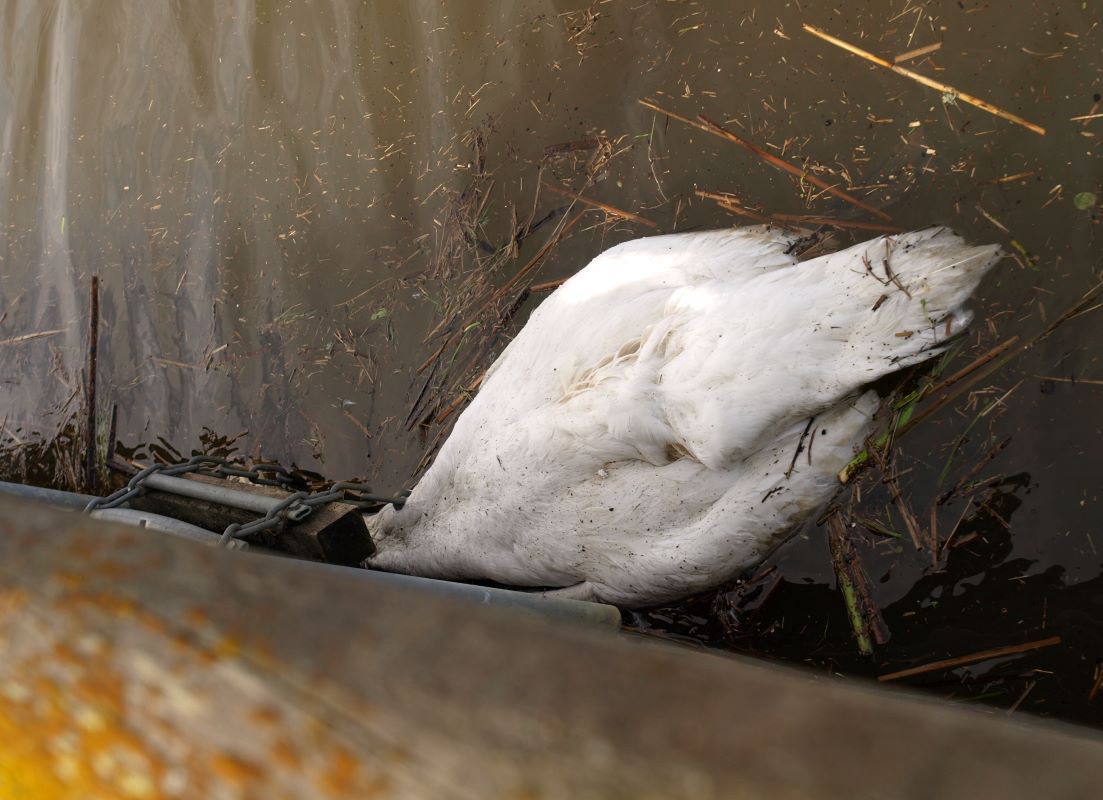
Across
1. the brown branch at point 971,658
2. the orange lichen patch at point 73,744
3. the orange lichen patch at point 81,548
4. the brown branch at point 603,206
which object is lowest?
the brown branch at point 971,658

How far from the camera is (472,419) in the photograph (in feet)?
7.61

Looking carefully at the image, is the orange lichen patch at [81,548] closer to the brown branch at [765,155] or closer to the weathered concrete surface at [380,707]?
the weathered concrete surface at [380,707]

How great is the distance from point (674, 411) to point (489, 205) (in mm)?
2005

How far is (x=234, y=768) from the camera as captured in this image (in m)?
0.42

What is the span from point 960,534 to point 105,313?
4.39 meters

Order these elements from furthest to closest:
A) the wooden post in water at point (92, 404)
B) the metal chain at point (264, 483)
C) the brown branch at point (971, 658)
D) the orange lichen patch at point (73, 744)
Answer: the wooden post in water at point (92, 404) → the brown branch at point (971, 658) → the metal chain at point (264, 483) → the orange lichen patch at point (73, 744)

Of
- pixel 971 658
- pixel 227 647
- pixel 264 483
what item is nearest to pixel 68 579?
pixel 227 647

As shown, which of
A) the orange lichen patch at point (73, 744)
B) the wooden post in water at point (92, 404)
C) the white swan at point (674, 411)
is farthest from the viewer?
the wooden post in water at point (92, 404)

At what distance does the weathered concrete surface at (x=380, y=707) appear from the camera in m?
0.35

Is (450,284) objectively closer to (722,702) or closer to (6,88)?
(722,702)

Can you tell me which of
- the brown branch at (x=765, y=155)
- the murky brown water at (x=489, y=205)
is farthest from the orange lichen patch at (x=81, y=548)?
the brown branch at (x=765, y=155)

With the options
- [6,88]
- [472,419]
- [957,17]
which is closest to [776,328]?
[472,419]

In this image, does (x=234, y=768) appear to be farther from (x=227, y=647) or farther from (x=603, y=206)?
(x=603, y=206)

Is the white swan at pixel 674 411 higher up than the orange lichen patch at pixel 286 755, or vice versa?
the orange lichen patch at pixel 286 755
